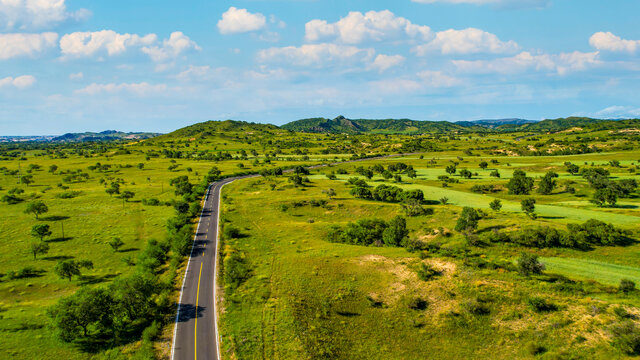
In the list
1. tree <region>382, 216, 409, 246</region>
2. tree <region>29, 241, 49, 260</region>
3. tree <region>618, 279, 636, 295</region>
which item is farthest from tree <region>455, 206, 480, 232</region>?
tree <region>29, 241, 49, 260</region>

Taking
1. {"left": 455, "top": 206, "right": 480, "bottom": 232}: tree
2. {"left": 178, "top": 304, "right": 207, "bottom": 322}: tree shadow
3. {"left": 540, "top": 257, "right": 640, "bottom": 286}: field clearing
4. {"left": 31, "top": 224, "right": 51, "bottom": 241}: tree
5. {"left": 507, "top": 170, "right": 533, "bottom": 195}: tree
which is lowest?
{"left": 178, "top": 304, "right": 207, "bottom": 322}: tree shadow

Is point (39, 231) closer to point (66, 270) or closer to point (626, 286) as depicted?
point (66, 270)

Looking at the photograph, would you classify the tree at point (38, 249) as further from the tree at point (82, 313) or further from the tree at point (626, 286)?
the tree at point (626, 286)

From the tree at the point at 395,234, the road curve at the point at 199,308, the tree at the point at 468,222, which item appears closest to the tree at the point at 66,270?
the road curve at the point at 199,308

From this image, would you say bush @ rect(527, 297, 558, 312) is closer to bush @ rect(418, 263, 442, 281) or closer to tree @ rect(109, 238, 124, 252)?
bush @ rect(418, 263, 442, 281)

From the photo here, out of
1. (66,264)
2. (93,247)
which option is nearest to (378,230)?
(66,264)

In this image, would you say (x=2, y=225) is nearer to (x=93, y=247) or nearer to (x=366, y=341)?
(x=93, y=247)
